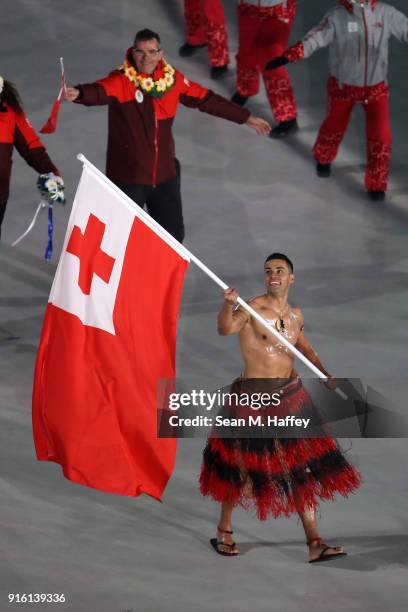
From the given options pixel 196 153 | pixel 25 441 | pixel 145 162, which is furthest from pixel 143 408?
pixel 196 153

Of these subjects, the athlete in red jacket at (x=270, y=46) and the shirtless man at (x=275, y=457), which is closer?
the shirtless man at (x=275, y=457)

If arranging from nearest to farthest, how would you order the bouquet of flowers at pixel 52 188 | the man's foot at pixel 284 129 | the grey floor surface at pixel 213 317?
1. the grey floor surface at pixel 213 317
2. the bouquet of flowers at pixel 52 188
3. the man's foot at pixel 284 129

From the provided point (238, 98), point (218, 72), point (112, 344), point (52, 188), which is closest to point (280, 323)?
point (112, 344)

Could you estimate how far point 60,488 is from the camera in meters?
8.53

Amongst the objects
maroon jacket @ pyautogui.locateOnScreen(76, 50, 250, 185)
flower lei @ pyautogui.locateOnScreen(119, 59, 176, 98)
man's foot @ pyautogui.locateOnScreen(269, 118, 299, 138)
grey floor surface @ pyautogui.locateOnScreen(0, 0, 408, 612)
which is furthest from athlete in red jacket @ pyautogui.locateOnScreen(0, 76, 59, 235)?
man's foot @ pyautogui.locateOnScreen(269, 118, 299, 138)

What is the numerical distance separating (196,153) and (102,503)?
455 cm

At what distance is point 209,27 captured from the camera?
12859 mm

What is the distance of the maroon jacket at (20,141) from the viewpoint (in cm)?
973

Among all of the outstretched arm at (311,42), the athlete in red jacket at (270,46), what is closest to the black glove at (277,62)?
the outstretched arm at (311,42)

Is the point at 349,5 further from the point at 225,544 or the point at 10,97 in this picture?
the point at 225,544

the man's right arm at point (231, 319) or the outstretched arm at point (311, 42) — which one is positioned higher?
the outstretched arm at point (311, 42)

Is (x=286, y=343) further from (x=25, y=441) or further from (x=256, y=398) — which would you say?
(x=25, y=441)

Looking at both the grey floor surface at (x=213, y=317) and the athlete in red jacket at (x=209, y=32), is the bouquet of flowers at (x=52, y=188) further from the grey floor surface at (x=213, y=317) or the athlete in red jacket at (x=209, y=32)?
the athlete in red jacket at (x=209, y=32)

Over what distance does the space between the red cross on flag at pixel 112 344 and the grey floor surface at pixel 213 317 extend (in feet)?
1.44
